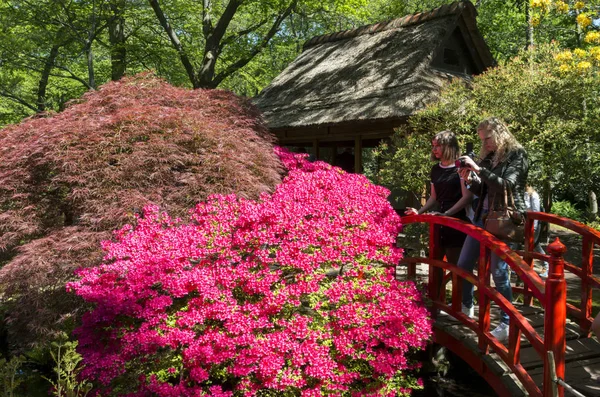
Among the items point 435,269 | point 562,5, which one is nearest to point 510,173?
point 435,269

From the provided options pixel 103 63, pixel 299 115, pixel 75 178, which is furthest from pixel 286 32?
pixel 75 178

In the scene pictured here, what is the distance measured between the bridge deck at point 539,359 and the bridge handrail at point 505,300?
0.52ft

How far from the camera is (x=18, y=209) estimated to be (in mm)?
5117

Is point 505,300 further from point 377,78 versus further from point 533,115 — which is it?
point 377,78

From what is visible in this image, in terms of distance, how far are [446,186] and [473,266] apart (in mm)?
797

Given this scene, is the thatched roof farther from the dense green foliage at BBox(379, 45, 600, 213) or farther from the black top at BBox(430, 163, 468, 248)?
the black top at BBox(430, 163, 468, 248)

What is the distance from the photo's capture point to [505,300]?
4191 mm

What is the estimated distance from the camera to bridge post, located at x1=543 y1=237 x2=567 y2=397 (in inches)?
140

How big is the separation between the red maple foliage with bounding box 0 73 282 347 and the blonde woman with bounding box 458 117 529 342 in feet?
6.98

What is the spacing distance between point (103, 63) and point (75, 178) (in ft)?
56.9

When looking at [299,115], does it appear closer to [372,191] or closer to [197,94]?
[197,94]

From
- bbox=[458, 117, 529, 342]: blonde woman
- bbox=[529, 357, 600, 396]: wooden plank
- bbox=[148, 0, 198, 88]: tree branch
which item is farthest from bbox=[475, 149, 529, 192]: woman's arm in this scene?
bbox=[148, 0, 198, 88]: tree branch

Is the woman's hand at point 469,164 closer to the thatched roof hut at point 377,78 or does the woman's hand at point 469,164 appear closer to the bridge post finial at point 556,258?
the bridge post finial at point 556,258

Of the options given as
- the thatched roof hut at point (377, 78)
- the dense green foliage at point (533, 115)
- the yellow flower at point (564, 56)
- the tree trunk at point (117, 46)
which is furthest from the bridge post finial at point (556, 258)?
the tree trunk at point (117, 46)
